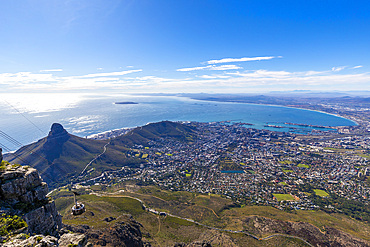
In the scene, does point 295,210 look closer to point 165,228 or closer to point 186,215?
point 186,215

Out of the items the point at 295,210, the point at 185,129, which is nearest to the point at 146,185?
the point at 295,210

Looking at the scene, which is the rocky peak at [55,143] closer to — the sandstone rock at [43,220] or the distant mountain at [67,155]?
the distant mountain at [67,155]

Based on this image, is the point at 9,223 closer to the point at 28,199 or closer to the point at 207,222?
the point at 28,199

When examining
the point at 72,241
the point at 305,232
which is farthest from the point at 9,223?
the point at 305,232

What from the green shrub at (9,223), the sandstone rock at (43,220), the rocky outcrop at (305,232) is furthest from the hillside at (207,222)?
the green shrub at (9,223)

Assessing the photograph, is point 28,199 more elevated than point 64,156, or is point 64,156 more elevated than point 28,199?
point 28,199

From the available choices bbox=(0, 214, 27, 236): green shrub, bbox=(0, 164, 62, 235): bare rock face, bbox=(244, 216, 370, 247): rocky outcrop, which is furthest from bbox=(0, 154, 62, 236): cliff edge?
bbox=(244, 216, 370, 247): rocky outcrop

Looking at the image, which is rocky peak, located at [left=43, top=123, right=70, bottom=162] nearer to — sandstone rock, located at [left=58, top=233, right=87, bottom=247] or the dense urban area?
the dense urban area
